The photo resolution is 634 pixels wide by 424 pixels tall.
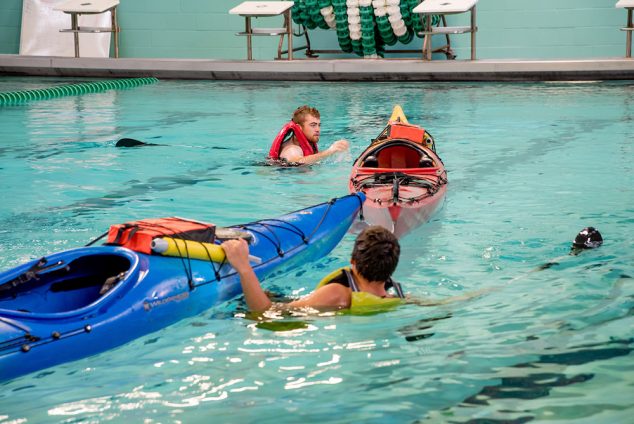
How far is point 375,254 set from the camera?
14.4ft

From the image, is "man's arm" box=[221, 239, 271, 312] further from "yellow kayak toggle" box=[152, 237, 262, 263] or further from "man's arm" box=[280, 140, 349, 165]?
"man's arm" box=[280, 140, 349, 165]

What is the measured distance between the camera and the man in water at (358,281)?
14.4ft

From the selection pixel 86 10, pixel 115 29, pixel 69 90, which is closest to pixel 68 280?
pixel 69 90

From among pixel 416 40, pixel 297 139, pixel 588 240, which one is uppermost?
pixel 416 40

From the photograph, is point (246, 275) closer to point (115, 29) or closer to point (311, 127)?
point (311, 127)

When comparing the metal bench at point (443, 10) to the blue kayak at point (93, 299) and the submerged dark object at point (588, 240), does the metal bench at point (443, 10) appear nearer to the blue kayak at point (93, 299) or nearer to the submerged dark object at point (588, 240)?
the submerged dark object at point (588, 240)

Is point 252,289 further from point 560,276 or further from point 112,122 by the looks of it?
point 112,122

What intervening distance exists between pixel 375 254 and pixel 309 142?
4.41 meters

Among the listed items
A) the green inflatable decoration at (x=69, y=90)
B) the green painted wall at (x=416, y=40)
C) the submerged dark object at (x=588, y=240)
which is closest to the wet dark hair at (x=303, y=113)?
the submerged dark object at (x=588, y=240)

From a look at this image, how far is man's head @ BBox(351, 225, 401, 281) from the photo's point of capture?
14.4 ft

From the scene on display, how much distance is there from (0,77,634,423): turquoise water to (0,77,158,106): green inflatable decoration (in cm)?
143

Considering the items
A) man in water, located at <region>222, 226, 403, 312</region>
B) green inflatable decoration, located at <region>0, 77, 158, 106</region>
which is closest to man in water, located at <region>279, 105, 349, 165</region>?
man in water, located at <region>222, 226, 403, 312</region>

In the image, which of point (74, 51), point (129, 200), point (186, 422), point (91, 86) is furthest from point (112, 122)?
point (186, 422)

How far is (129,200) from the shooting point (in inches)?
300
